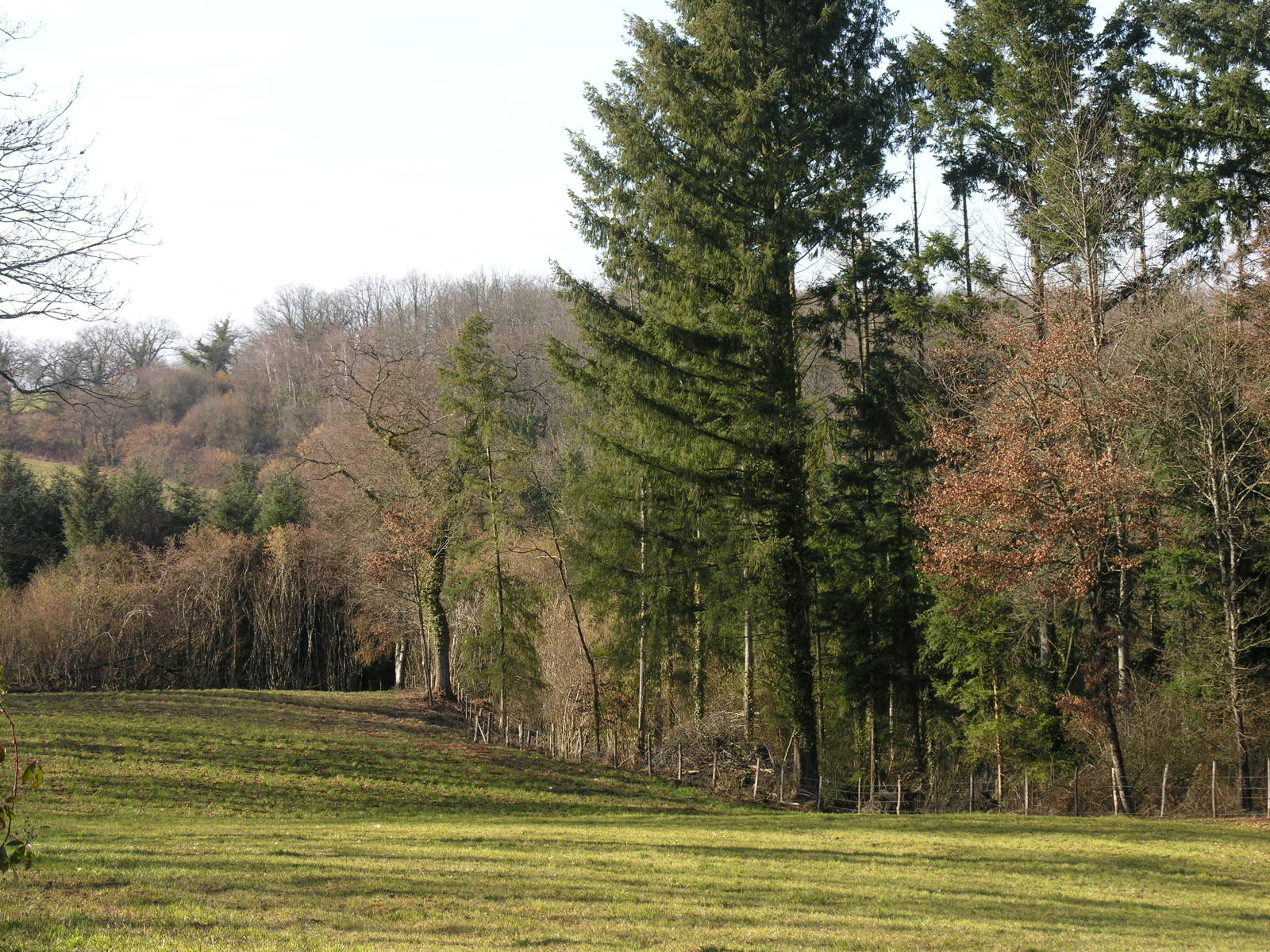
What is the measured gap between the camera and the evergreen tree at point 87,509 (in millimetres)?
38031

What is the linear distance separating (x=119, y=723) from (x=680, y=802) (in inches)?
479

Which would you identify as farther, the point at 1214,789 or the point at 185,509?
the point at 185,509

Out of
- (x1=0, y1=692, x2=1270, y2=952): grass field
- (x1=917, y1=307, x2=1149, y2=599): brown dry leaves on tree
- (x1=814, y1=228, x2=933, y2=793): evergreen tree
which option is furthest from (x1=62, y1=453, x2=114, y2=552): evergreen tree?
(x1=917, y1=307, x2=1149, y2=599): brown dry leaves on tree

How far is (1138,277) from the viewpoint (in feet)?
75.8

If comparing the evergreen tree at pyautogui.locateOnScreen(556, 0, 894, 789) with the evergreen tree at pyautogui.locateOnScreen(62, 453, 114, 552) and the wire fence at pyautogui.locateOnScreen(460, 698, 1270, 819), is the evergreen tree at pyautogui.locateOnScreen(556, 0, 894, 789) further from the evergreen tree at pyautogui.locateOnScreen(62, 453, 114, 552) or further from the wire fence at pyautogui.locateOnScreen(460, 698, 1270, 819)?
the evergreen tree at pyautogui.locateOnScreen(62, 453, 114, 552)

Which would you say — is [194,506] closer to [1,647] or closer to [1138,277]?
[1,647]

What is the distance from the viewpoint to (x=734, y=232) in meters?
20.8

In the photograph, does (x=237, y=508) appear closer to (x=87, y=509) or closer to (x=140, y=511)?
(x=140, y=511)

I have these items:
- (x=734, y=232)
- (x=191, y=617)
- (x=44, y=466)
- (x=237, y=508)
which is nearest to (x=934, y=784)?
(x=734, y=232)

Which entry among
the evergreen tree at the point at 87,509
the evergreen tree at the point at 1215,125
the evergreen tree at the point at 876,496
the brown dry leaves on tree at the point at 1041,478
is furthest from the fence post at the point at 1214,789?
the evergreen tree at the point at 87,509

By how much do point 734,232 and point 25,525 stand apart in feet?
106

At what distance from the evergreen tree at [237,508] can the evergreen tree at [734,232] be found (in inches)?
980

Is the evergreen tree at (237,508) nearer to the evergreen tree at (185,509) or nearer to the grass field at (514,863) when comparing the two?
the evergreen tree at (185,509)

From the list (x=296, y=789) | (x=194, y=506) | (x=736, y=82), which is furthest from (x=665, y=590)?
(x=194, y=506)
